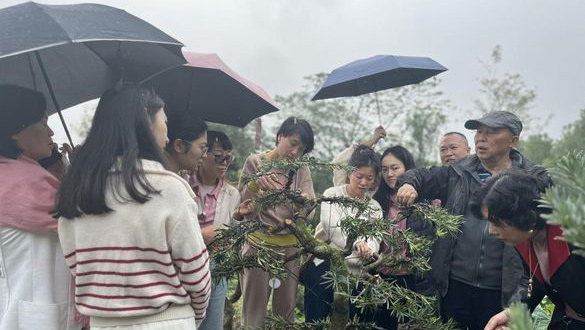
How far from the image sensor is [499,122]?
3.33 m

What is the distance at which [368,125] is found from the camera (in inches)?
722

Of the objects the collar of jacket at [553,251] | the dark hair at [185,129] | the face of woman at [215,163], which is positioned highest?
the dark hair at [185,129]

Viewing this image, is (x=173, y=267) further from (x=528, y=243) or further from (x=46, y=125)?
(x=528, y=243)

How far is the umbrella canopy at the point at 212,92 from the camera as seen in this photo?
364 cm

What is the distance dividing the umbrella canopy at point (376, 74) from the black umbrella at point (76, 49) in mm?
1556

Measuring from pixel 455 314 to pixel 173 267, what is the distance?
1.75 m

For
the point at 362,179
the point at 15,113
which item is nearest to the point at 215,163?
the point at 362,179

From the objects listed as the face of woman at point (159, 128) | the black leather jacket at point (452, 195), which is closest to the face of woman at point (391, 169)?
the black leather jacket at point (452, 195)

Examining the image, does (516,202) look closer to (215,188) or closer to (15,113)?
(215,188)

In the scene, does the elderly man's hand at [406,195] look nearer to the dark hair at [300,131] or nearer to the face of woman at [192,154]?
the dark hair at [300,131]

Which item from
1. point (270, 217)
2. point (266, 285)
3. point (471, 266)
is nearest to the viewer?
point (471, 266)

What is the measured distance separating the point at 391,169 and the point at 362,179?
1.14ft

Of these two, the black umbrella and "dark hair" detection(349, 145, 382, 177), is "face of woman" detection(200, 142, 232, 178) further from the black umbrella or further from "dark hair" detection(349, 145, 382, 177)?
"dark hair" detection(349, 145, 382, 177)

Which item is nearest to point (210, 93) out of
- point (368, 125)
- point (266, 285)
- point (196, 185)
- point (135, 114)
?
point (196, 185)
